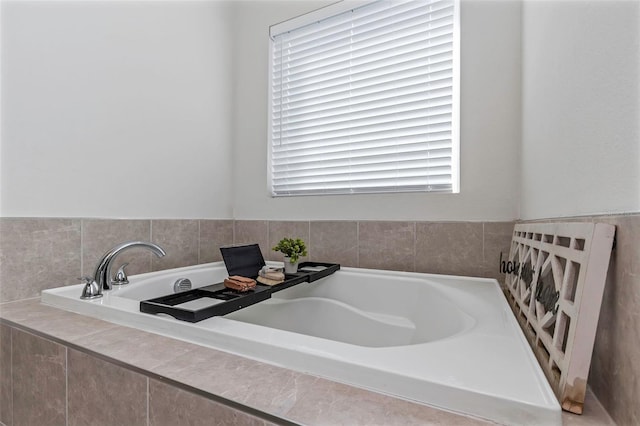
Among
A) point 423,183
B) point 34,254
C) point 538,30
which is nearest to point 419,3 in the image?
point 538,30

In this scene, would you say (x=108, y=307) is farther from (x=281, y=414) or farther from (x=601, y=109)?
(x=601, y=109)

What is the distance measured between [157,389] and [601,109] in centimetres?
94

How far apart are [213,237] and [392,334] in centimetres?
125

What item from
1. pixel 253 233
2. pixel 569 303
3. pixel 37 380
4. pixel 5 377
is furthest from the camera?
pixel 253 233

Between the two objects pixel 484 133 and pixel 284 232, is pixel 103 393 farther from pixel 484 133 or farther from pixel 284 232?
pixel 484 133

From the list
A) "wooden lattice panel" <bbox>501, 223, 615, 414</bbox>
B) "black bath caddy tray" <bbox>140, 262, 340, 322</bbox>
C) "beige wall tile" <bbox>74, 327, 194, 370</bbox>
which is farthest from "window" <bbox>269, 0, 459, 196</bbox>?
"beige wall tile" <bbox>74, 327, 194, 370</bbox>

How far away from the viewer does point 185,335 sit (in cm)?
75

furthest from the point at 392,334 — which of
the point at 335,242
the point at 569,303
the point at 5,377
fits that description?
the point at 5,377

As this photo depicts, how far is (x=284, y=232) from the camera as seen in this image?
1.94 metres

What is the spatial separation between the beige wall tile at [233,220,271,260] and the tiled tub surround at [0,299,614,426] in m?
1.13

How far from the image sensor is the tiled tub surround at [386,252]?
0.41 metres

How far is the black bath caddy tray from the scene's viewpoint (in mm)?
807

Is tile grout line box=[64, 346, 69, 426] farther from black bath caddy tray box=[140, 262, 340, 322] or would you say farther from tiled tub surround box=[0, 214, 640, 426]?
tiled tub surround box=[0, 214, 640, 426]

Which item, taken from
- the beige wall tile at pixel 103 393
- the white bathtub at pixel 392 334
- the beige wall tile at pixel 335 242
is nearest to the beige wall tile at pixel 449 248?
the white bathtub at pixel 392 334
